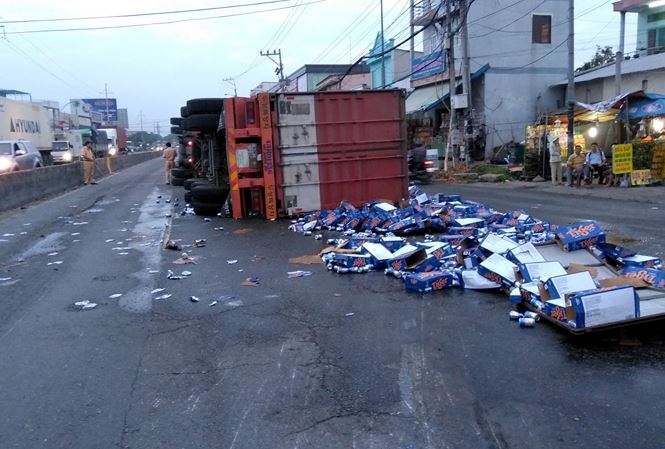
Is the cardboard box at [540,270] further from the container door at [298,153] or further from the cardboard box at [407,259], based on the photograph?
the container door at [298,153]

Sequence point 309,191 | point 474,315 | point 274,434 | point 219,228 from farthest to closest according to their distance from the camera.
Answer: point 309,191 < point 219,228 < point 474,315 < point 274,434

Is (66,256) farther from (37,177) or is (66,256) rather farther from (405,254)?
(37,177)

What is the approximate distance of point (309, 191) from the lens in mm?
12625

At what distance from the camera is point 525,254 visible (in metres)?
6.48

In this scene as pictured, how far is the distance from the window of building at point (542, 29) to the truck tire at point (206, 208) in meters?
23.6

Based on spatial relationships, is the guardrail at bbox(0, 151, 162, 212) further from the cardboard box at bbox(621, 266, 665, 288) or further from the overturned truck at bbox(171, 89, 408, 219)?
the cardboard box at bbox(621, 266, 665, 288)

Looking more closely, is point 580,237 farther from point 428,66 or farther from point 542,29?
point 428,66

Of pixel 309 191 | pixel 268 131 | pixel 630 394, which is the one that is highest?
pixel 268 131

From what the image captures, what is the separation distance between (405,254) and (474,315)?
6.25ft

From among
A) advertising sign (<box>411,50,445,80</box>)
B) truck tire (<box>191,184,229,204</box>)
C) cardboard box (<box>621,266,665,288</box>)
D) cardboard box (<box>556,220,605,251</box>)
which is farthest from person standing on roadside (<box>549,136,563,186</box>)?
cardboard box (<box>621,266,665,288</box>)

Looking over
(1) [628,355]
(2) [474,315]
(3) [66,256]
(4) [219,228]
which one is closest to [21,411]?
(2) [474,315]

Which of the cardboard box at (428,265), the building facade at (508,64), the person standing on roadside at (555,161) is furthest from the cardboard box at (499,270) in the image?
the building facade at (508,64)

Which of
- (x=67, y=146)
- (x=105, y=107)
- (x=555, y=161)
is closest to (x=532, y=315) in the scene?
(x=555, y=161)

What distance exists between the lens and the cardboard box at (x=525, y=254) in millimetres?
6387
